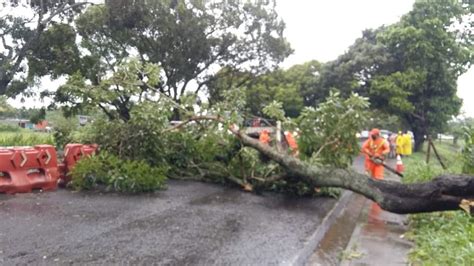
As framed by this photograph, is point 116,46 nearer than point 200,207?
No

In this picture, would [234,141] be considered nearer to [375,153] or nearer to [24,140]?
[375,153]

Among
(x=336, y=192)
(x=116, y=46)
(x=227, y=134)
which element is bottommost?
(x=336, y=192)

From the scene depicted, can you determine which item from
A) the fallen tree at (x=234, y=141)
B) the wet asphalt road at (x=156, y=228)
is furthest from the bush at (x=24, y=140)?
the wet asphalt road at (x=156, y=228)

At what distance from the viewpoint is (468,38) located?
24.9m

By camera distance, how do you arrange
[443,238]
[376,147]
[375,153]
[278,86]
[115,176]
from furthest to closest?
[278,86] → [376,147] → [375,153] → [115,176] → [443,238]

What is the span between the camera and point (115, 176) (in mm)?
8164

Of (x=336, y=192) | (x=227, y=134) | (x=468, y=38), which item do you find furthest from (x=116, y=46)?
(x=468, y=38)

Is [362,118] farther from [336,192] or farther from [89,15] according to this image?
[89,15]

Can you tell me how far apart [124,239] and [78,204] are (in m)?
2.24

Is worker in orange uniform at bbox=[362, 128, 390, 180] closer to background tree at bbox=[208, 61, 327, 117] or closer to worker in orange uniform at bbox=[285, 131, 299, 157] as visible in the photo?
worker in orange uniform at bbox=[285, 131, 299, 157]

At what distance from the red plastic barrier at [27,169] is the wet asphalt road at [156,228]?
1.06ft

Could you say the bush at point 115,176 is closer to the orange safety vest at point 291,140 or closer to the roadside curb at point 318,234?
the orange safety vest at point 291,140

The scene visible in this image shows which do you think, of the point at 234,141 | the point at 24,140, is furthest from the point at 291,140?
the point at 24,140

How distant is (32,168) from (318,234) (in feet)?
17.3
